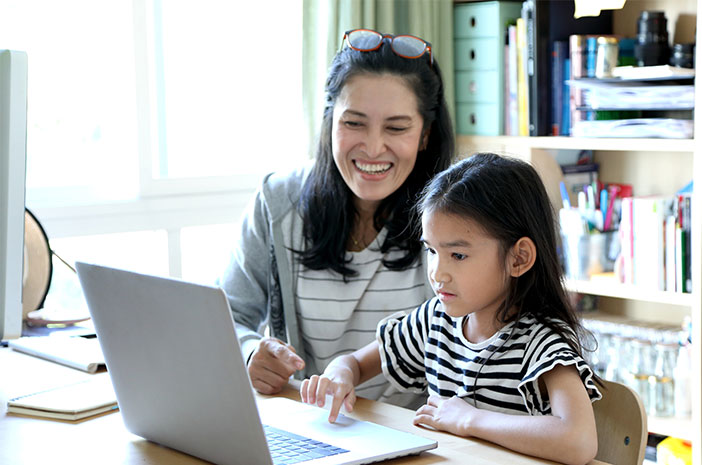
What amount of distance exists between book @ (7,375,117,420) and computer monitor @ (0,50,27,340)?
0.11m

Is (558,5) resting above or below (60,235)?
above

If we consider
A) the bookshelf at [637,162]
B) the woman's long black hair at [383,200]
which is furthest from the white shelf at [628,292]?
the woman's long black hair at [383,200]

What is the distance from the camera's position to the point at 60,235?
2.48 m

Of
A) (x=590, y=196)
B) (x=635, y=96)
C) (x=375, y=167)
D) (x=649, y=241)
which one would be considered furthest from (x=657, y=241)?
(x=375, y=167)

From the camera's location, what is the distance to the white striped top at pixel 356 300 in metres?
1.71

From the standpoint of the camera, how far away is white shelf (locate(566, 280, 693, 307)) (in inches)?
95.7

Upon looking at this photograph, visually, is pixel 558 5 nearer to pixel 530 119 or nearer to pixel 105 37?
pixel 530 119

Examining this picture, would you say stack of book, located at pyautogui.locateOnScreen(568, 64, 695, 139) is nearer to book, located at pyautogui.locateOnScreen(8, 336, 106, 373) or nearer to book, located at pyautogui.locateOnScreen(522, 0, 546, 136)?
book, located at pyautogui.locateOnScreen(522, 0, 546, 136)

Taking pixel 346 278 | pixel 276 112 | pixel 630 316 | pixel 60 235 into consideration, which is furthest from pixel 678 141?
pixel 60 235

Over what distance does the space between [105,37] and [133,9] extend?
0.42 feet

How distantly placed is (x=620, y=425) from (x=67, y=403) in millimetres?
758

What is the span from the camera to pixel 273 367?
138 centimetres

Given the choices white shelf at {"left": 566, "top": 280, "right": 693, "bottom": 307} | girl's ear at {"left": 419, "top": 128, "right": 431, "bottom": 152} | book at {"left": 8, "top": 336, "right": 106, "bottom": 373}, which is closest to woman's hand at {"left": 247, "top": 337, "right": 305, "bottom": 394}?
book at {"left": 8, "top": 336, "right": 106, "bottom": 373}

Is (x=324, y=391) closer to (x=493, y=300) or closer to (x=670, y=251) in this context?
(x=493, y=300)
